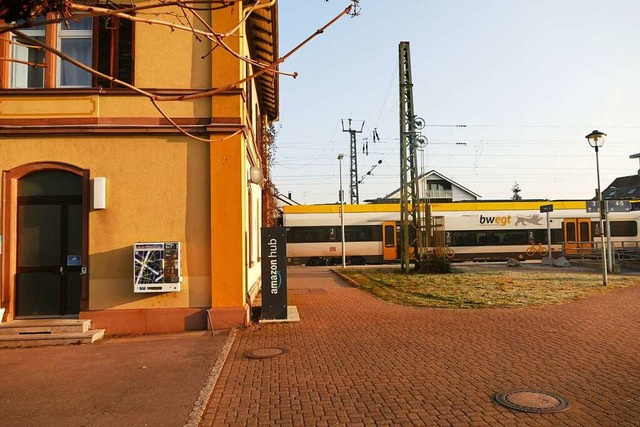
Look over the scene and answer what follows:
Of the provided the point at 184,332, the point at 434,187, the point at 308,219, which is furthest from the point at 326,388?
the point at 434,187

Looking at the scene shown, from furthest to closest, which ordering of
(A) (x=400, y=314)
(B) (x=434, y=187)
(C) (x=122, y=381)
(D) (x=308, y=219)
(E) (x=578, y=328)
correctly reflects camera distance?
(B) (x=434, y=187) < (D) (x=308, y=219) < (A) (x=400, y=314) < (E) (x=578, y=328) < (C) (x=122, y=381)

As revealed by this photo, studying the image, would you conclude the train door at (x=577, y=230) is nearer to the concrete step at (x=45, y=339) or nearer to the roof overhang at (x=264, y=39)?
the roof overhang at (x=264, y=39)

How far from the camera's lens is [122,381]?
6219 millimetres

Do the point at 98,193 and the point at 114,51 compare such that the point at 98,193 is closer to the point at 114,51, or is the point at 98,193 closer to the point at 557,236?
the point at 114,51

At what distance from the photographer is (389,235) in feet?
100

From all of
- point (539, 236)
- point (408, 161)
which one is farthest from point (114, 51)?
point (539, 236)

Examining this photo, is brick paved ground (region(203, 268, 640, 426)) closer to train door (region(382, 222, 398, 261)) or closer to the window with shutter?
the window with shutter

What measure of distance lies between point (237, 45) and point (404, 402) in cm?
742

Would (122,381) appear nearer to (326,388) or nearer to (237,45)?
(326,388)

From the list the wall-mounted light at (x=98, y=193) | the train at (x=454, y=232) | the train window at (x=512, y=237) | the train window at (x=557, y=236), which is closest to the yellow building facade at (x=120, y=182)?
the wall-mounted light at (x=98, y=193)

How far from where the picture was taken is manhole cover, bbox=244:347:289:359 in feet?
24.5

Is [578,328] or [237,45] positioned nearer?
[578,328]

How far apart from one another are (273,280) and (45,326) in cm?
412

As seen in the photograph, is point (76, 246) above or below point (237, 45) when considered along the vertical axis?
below
